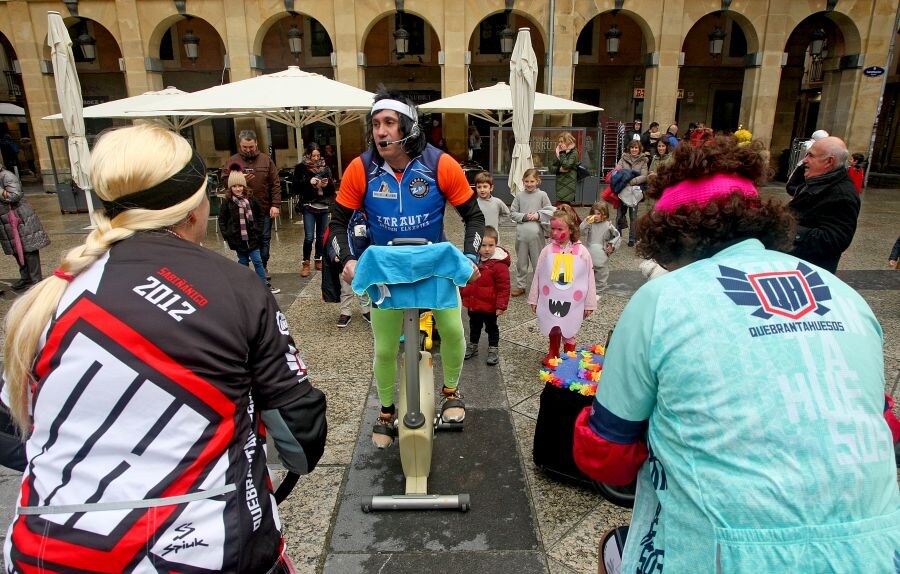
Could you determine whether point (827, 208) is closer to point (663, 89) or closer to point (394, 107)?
point (394, 107)

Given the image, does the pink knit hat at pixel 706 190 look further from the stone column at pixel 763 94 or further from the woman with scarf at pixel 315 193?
the stone column at pixel 763 94

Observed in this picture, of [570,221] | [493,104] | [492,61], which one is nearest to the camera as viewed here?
[570,221]

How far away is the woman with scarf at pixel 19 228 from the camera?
6.56 m

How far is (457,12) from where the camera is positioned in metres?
15.7

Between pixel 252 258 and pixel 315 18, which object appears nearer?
pixel 252 258

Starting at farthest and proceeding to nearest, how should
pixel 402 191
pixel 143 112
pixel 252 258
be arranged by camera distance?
pixel 143 112, pixel 252 258, pixel 402 191

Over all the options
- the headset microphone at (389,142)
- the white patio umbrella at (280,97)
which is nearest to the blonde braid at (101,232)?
the headset microphone at (389,142)

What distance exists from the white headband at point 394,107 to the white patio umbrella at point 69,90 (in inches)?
263

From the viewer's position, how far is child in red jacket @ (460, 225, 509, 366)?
15.0 ft

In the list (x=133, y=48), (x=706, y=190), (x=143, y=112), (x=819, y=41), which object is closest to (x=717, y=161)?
(x=706, y=190)

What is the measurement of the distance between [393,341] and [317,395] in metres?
1.70

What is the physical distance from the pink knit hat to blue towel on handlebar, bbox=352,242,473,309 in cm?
124

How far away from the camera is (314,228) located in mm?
7820

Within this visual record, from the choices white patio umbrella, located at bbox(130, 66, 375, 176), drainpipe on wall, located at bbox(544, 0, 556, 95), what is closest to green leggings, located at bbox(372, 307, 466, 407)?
white patio umbrella, located at bbox(130, 66, 375, 176)
